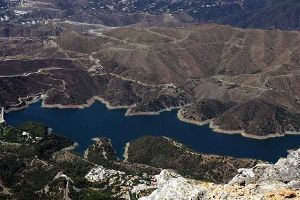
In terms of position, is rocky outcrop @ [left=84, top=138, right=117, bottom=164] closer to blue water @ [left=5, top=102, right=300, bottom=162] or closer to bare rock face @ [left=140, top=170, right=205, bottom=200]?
blue water @ [left=5, top=102, right=300, bottom=162]

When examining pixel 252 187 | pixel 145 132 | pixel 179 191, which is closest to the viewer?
pixel 252 187

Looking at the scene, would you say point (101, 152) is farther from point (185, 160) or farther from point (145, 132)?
point (145, 132)

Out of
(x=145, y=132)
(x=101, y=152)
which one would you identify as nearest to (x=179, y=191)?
(x=101, y=152)

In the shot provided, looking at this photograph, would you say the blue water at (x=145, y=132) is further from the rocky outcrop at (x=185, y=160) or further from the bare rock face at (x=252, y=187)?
the bare rock face at (x=252, y=187)

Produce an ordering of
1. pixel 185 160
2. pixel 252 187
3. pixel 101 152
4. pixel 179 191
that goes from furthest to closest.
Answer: pixel 101 152 < pixel 185 160 < pixel 179 191 < pixel 252 187

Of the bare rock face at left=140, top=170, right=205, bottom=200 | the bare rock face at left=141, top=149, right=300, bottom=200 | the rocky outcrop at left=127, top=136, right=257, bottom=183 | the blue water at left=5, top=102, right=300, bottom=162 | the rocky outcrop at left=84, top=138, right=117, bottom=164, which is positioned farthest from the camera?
the blue water at left=5, top=102, right=300, bottom=162

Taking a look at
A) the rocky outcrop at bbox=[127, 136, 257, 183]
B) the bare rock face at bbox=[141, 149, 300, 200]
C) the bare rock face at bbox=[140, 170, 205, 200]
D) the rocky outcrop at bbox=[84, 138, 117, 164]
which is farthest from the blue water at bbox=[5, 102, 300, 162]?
the bare rock face at bbox=[140, 170, 205, 200]

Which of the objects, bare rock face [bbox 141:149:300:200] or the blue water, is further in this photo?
the blue water
